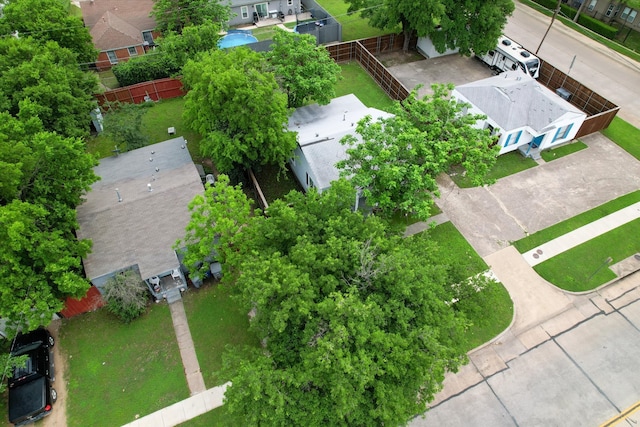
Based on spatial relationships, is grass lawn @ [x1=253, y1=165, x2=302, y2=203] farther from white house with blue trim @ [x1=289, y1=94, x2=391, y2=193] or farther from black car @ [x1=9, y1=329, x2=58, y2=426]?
black car @ [x1=9, y1=329, x2=58, y2=426]

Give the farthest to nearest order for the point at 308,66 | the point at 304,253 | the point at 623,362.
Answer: the point at 308,66 → the point at 623,362 → the point at 304,253

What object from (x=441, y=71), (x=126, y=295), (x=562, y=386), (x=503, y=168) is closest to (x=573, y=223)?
(x=503, y=168)

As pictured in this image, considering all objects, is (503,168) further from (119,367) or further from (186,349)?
(119,367)

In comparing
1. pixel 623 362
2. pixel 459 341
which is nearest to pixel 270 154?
pixel 459 341

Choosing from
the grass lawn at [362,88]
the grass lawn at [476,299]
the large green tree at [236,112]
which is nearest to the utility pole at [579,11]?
the grass lawn at [362,88]

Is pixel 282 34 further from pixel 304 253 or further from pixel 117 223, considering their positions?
pixel 304 253

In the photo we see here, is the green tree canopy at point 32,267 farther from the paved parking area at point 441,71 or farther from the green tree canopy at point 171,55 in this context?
the paved parking area at point 441,71
